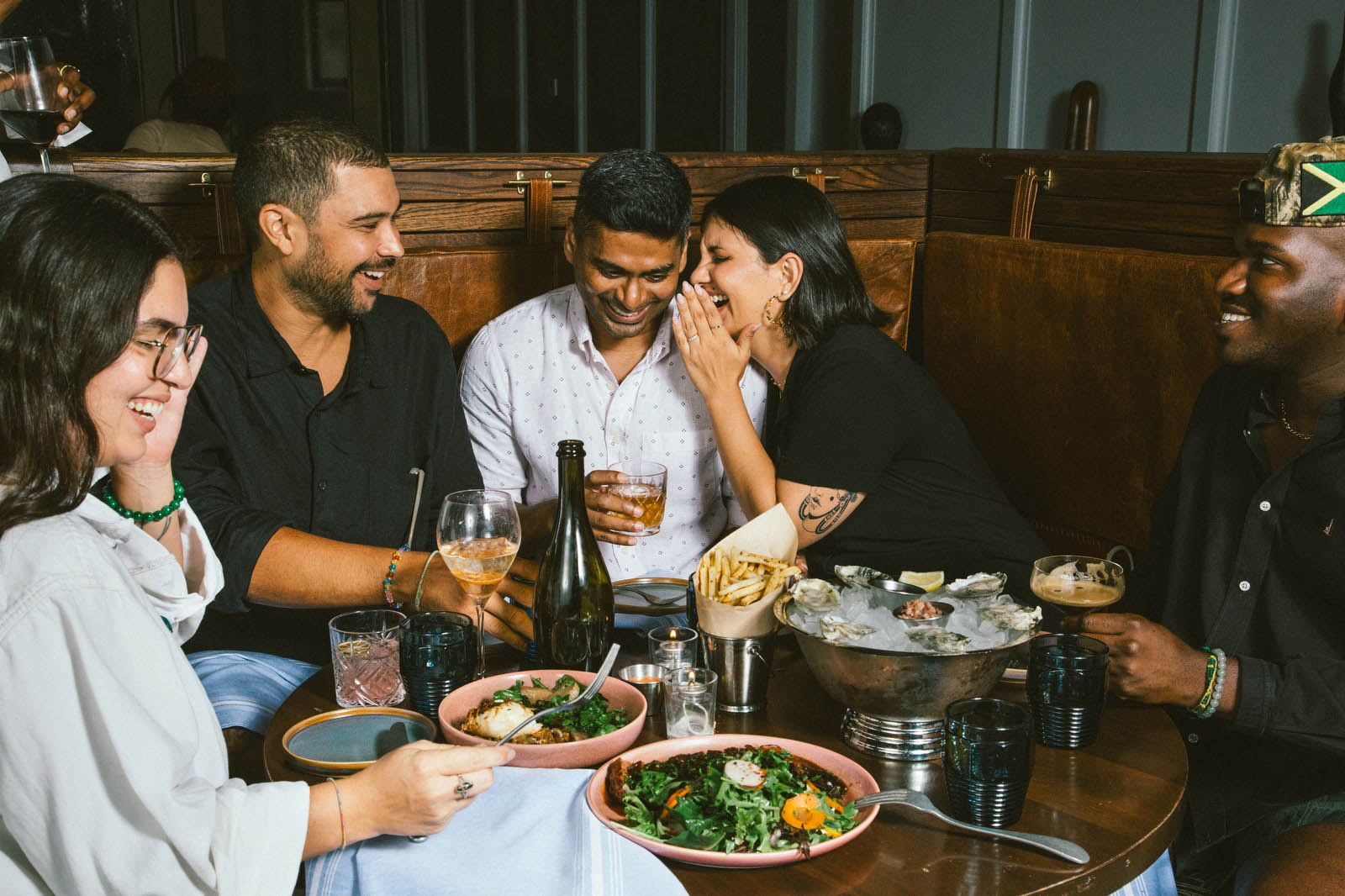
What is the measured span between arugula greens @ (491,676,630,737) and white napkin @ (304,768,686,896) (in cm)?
14

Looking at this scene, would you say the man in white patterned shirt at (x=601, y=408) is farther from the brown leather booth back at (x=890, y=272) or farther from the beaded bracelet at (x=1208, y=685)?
the beaded bracelet at (x=1208, y=685)

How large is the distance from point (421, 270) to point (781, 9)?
3973 mm

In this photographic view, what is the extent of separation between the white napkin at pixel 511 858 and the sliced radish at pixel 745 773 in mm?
128

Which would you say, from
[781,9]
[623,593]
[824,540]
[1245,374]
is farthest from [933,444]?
[781,9]

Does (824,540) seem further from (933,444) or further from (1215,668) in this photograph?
(1215,668)

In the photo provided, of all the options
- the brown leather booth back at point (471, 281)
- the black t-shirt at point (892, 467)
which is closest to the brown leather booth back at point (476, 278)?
the brown leather booth back at point (471, 281)

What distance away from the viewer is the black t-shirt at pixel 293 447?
2.20 meters

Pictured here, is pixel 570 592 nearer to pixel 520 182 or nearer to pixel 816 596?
pixel 816 596

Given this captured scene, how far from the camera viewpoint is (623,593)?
6.40ft

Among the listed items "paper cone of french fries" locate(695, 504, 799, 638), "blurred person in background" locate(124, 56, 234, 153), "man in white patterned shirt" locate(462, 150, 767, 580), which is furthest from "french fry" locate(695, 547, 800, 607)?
"blurred person in background" locate(124, 56, 234, 153)

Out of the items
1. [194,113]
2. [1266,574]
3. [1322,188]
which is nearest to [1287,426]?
[1266,574]

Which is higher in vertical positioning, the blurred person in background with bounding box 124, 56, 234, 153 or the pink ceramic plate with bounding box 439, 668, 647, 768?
the blurred person in background with bounding box 124, 56, 234, 153

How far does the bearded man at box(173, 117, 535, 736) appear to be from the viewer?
87.0 inches

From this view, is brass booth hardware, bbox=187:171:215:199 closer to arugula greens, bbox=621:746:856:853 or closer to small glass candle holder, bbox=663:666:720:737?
small glass candle holder, bbox=663:666:720:737
